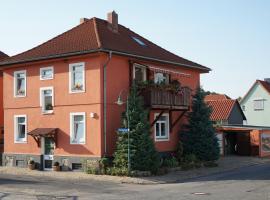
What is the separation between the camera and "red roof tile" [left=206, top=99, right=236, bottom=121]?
1875 inches

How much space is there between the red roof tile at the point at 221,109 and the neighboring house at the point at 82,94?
13872mm

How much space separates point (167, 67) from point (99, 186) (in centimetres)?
1282

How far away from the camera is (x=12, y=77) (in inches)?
1307

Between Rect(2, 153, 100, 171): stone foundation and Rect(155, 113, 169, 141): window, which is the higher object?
Rect(155, 113, 169, 141): window

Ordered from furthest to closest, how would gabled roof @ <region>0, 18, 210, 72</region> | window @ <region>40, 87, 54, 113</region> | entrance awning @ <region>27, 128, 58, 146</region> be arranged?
window @ <region>40, 87, 54, 113</region> → entrance awning @ <region>27, 128, 58, 146</region> → gabled roof @ <region>0, 18, 210, 72</region>

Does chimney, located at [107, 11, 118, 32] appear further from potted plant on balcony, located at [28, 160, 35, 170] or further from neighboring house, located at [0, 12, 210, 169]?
potted plant on balcony, located at [28, 160, 35, 170]

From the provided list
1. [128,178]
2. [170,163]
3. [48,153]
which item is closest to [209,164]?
[170,163]

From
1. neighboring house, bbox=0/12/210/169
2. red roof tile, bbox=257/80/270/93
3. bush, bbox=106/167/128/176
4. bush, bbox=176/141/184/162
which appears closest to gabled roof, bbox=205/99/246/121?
red roof tile, bbox=257/80/270/93

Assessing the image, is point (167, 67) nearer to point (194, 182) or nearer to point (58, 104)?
point (58, 104)

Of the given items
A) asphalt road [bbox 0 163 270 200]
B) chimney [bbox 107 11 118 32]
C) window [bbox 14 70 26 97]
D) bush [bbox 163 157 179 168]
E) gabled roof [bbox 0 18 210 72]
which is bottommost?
asphalt road [bbox 0 163 270 200]

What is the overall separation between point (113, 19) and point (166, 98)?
6.86 m

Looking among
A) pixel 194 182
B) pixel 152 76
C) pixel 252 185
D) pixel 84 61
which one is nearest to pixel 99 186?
pixel 194 182

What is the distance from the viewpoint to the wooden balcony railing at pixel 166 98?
1141 inches

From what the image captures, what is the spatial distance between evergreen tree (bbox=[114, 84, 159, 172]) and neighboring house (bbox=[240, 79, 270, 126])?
3466cm
